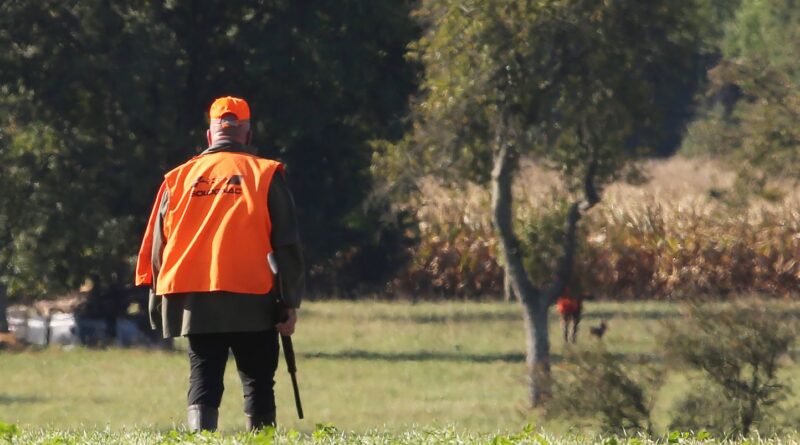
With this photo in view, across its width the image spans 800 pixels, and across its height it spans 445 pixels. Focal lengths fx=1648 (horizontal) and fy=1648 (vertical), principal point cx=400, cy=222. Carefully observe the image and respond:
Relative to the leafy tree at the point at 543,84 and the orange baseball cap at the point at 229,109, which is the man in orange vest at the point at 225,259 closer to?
the orange baseball cap at the point at 229,109

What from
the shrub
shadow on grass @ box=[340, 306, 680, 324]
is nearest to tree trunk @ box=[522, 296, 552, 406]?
the shrub

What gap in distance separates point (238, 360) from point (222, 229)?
0.69 m

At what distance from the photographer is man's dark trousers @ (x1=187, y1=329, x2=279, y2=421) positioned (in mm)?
7758

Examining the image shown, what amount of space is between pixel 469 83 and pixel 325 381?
15.9 ft

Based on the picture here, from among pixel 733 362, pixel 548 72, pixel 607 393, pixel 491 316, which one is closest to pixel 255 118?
pixel 491 316

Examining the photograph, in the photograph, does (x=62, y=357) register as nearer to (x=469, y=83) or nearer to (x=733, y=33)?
(x=469, y=83)

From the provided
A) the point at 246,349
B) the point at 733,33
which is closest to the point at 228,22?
the point at 246,349

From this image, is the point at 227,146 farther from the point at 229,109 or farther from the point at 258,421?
the point at 258,421

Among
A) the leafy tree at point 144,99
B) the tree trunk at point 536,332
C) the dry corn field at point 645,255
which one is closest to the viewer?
the tree trunk at point 536,332

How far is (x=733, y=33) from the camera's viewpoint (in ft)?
220

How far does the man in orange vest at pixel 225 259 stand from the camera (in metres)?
7.55

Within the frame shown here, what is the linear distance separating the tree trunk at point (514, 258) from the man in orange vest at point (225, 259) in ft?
41.4

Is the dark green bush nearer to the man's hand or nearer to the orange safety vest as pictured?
the man's hand

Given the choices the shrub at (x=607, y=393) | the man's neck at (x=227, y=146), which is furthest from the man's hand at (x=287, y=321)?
the shrub at (x=607, y=393)
